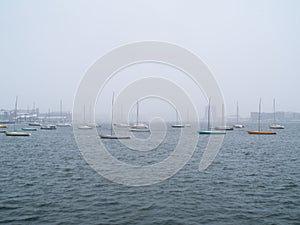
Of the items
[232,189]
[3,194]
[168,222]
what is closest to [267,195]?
[232,189]

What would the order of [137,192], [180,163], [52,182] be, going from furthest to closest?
[180,163] < [52,182] < [137,192]

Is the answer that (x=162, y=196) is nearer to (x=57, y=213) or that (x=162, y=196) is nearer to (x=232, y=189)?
(x=232, y=189)

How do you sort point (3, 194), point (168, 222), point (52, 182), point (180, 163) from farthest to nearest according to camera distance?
1. point (180, 163)
2. point (52, 182)
3. point (3, 194)
4. point (168, 222)

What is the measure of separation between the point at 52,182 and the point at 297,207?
19.7 meters

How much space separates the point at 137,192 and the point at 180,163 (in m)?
16.3

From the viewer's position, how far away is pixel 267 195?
21391 mm

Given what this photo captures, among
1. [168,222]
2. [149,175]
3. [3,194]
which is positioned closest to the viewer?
[168,222]

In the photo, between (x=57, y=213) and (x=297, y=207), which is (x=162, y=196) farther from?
(x=297, y=207)

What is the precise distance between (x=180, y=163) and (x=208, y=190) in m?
14.6

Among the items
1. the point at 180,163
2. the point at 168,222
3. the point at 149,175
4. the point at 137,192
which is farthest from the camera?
the point at 180,163

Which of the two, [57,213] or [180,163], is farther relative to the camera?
[180,163]

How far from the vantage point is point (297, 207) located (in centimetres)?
1858

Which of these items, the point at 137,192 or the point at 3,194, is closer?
the point at 3,194

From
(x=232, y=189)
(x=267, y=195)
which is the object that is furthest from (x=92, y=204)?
(x=267, y=195)
